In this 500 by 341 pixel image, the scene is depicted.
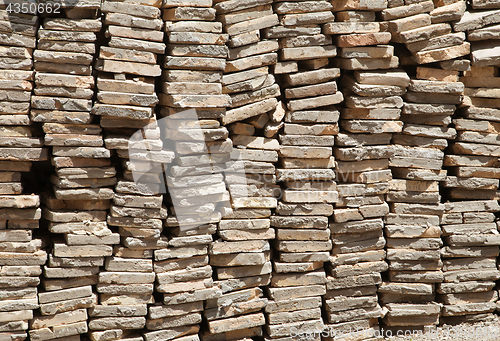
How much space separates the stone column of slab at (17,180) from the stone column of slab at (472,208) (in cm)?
339

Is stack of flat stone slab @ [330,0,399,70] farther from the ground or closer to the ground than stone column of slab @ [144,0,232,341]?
farther from the ground

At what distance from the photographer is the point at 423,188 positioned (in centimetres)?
430

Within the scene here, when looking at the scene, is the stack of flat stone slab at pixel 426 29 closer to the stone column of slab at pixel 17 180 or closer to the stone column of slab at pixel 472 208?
the stone column of slab at pixel 472 208

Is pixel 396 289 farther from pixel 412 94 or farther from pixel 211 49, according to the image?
pixel 211 49

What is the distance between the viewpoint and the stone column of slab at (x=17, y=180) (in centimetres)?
330

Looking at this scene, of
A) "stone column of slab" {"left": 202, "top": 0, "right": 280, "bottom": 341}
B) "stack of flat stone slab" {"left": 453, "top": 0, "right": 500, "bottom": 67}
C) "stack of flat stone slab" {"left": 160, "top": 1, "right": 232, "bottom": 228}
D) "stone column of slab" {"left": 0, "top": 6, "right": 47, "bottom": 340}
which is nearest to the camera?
"stone column of slab" {"left": 0, "top": 6, "right": 47, "bottom": 340}

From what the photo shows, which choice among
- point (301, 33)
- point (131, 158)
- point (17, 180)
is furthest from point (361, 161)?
point (17, 180)

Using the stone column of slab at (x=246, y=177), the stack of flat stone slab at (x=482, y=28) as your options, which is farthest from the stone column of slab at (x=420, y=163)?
the stone column of slab at (x=246, y=177)

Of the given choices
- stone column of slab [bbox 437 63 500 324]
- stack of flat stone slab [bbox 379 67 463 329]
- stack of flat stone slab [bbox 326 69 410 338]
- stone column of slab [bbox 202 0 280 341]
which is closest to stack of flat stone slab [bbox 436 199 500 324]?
stone column of slab [bbox 437 63 500 324]

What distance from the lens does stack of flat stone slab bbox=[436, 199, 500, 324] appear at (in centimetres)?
443

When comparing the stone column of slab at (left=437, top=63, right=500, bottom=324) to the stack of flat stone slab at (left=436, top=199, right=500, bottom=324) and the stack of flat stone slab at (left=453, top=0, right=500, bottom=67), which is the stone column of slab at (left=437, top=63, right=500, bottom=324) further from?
the stack of flat stone slab at (left=453, top=0, right=500, bottom=67)

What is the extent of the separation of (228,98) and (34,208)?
1.60m

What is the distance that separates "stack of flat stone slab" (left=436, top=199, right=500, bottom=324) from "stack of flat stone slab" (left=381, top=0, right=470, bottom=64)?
1.33m

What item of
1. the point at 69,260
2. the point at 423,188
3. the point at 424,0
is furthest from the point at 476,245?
the point at 69,260
